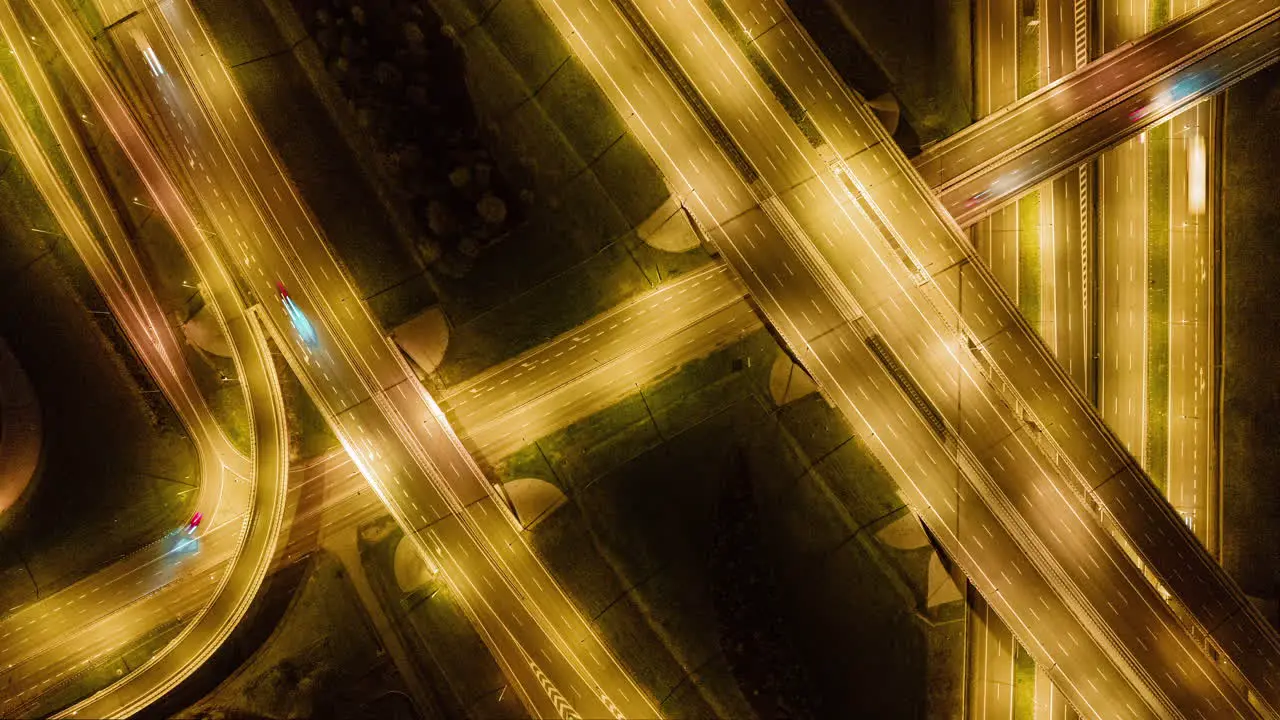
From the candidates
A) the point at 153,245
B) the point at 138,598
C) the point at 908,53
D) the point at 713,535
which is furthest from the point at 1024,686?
the point at 153,245

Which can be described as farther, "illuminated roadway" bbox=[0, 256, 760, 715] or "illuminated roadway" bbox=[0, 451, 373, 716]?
"illuminated roadway" bbox=[0, 451, 373, 716]

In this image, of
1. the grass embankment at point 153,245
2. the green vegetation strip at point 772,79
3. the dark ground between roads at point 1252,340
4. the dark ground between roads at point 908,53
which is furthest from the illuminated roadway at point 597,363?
the dark ground between roads at point 1252,340

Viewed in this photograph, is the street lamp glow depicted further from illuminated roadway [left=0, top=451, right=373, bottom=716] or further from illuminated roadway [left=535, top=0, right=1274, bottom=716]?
illuminated roadway [left=0, top=451, right=373, bottom=716]

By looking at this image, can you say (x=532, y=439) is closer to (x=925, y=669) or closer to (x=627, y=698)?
(x=627, y=698)

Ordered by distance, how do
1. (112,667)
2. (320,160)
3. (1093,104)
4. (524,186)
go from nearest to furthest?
(1093,104)
(524,186)
(320,160)
(112,667)

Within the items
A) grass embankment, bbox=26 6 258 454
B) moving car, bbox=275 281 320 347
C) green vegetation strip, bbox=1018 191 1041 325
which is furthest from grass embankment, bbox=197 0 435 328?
green vegetation strip, bbox=1018 191 1041 325

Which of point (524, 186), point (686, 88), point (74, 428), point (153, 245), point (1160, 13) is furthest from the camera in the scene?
point (74, 428)

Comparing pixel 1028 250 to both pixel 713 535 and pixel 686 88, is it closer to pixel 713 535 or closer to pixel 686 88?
pixel 686 88
